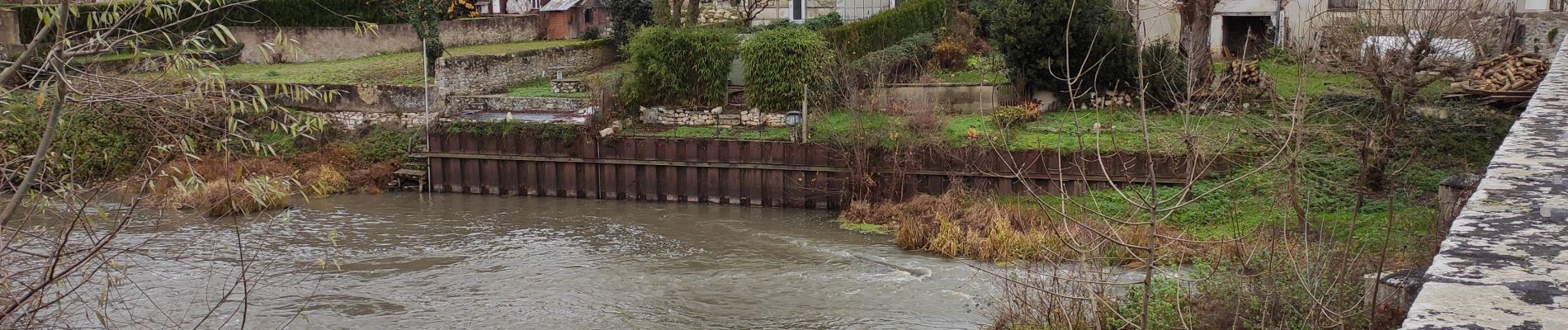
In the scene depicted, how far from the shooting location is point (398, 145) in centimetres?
2266

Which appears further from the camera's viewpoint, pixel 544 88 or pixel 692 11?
pixel 692 11

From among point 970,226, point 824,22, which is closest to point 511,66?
point 824,22

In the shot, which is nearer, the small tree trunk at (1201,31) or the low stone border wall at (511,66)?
the small tree trunk at (1201,31)

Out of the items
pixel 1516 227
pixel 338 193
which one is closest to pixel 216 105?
pixel 1516 227

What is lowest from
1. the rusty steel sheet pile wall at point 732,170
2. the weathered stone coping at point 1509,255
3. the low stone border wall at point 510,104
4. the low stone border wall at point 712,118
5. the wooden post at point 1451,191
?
the rusty steel sheet pile wall at point 732,170

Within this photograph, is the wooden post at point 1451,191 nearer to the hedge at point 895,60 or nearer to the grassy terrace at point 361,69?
the hedge at point 895,60

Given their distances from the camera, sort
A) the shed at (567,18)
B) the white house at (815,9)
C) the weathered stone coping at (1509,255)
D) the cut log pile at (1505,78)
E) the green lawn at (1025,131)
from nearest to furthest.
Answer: the weathered stone coping at (1509,255), the cut log pile at (1505,78), the green lawn at (1025,131), the white house at (815,9), the shed at (567,18)

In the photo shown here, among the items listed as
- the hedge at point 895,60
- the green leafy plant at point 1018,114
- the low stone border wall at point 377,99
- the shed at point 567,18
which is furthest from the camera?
the shed at point 567,18

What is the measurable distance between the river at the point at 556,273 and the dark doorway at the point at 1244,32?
35.7 feet

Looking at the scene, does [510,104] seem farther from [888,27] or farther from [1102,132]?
[1102,132]

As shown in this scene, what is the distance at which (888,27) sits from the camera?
82.8ft

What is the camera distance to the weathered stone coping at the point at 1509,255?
334 centimetres

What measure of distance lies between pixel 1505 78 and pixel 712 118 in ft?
39.1

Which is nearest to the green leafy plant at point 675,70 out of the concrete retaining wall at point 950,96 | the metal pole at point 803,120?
the metal pole at point 803,120
